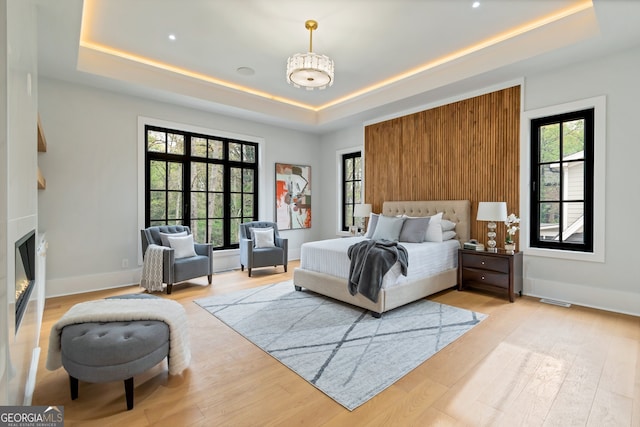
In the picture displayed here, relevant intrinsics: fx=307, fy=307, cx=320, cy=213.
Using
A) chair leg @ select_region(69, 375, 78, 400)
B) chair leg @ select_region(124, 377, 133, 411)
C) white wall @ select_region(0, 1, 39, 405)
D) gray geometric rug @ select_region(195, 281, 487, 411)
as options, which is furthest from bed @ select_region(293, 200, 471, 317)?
white wall @ select_region(0, 1, 39, 405)

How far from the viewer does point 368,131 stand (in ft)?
19.5

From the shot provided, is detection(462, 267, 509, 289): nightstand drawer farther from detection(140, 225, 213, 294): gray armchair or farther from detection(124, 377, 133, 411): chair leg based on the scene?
detection(124, 377, 133, 411): chair leg

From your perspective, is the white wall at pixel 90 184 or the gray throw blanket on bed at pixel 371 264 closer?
the gray throw blanket on bed at pixel 371 264

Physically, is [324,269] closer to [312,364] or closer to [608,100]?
[312,364]

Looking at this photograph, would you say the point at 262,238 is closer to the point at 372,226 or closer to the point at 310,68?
the point at 372,226

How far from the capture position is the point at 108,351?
67.8 inches

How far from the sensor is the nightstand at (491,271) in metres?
3.71

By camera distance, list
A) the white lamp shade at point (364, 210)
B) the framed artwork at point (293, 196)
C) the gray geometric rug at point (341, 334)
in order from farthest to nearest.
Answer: the framed artwork at point (293, 196) < the white lamp shade at point (364, 210) < the gray geometric rug at point (341, 334)

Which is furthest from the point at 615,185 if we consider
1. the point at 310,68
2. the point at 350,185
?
the point at 350,185

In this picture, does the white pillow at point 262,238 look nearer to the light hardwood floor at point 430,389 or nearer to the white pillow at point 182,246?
the white pillow at point 182,246

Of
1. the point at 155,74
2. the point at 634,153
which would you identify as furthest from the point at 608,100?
the point at 155,74

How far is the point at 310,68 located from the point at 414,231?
2.47 metres

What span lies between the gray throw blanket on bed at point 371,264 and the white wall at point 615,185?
2130 millimetres

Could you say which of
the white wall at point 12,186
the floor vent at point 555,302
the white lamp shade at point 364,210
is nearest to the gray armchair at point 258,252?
the white lamp shade at point 364,210
